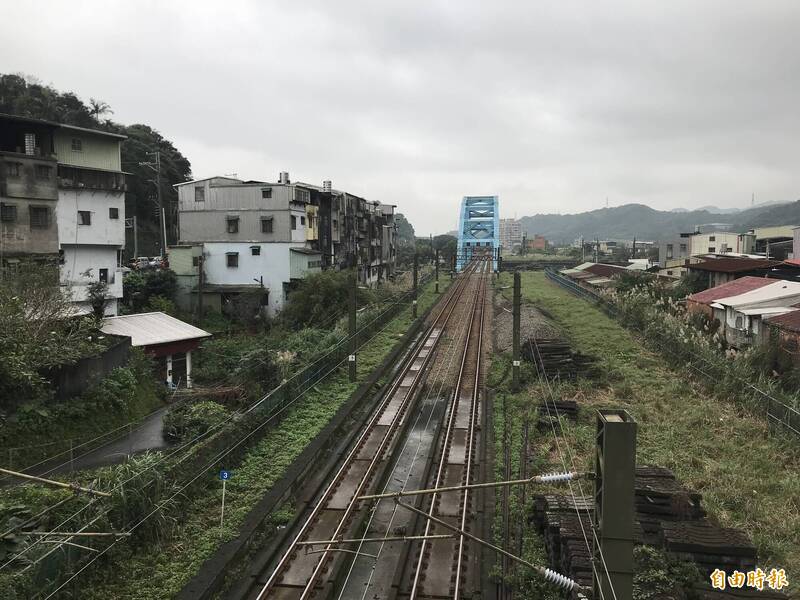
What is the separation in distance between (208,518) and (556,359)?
1439 centimetres

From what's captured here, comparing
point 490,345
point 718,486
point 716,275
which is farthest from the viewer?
point 716,275

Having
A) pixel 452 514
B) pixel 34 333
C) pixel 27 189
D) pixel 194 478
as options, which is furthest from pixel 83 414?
pixel 27 189

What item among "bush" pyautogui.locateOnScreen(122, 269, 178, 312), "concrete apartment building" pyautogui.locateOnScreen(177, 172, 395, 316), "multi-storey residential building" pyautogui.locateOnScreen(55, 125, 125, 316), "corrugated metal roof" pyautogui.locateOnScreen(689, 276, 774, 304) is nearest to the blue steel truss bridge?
"concrete apartment building" pyautogui.locateOnScreen(177, 172, 395, 316)

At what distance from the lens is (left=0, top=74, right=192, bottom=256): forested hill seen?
140 feet

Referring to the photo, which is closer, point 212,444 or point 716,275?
point 212,444

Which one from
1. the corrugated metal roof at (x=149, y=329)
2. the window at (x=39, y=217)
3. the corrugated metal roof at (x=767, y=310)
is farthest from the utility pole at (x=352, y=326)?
the window at (x=39, y=217)

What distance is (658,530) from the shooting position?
9.07 meters

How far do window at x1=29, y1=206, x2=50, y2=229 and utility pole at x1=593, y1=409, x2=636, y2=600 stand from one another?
28.8 m

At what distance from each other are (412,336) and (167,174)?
3746 centimetres

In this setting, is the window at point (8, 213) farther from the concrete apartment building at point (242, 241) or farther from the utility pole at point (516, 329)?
the utility pole at point (516, 329)

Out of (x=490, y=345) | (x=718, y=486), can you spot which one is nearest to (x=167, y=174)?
(x=490, y=345)

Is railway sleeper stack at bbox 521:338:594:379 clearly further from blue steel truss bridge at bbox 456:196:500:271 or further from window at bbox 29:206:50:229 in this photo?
blue steel truss bridge at bbox 456:196:500:271

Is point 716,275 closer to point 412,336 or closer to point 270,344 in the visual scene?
point 412,336

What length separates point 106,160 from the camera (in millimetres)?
30703
